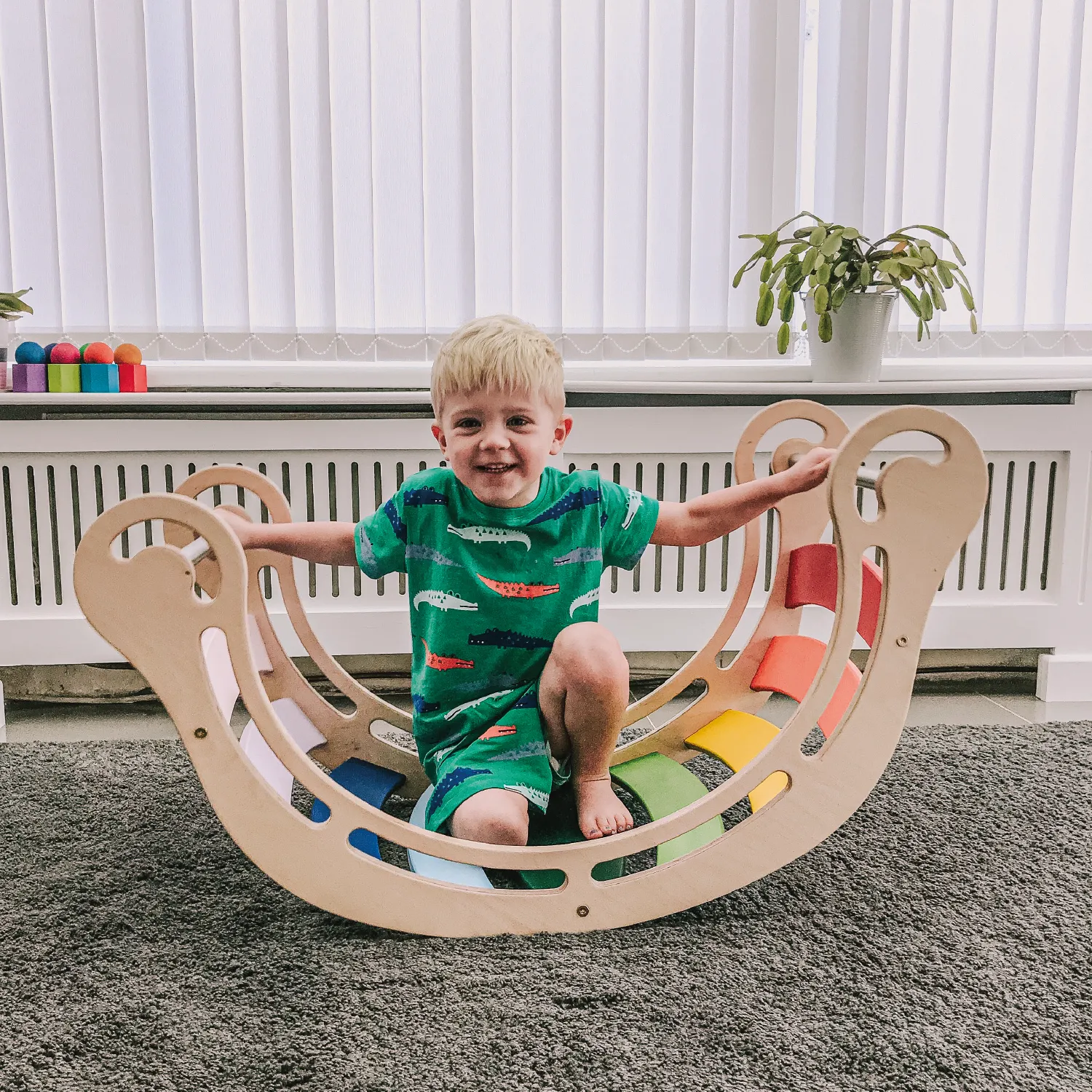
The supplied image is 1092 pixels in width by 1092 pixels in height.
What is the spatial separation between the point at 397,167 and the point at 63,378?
65cm

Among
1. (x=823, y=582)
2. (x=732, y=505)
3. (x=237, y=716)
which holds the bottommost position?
(x=237, y=716)

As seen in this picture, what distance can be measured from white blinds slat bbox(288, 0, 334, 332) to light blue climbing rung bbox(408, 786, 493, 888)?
1037 millimetres

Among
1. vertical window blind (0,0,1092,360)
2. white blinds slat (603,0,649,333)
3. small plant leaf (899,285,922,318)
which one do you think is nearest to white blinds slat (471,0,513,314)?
vertical window blind (0,0,1092,360)

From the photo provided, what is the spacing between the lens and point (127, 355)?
157 centimetres

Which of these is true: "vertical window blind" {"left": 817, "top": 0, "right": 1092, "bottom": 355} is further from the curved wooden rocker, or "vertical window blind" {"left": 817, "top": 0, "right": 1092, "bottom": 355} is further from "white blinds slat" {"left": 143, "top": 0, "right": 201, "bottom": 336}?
"white blinds slat" {"left": 143, "top": 0, "right": 201, "bottom": 336}

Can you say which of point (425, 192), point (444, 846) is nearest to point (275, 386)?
point (425, 192)

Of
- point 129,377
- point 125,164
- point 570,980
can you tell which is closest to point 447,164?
point 125,164

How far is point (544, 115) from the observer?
1683 mm

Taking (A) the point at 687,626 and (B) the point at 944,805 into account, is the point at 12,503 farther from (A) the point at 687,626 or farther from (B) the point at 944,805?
(B) the point at 944,805

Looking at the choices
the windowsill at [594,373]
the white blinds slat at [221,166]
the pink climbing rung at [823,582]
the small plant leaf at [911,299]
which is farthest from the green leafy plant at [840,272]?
the white blinds slat at [221,166]

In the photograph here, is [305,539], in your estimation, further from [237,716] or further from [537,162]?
[537,162]

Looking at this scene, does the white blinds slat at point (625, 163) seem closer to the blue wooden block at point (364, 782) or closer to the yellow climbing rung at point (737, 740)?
the yellow climbing rung at point (737, 740)

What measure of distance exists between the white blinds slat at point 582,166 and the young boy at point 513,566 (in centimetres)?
75

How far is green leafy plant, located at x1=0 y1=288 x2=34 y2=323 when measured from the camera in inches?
60.4
